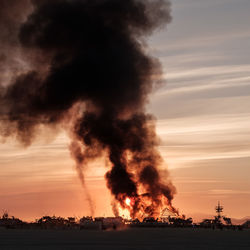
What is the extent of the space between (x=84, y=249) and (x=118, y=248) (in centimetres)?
1084

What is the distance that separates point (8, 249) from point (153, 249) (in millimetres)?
43741

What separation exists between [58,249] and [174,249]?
3562 cm

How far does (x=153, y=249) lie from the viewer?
194m

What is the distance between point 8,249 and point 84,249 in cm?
2381

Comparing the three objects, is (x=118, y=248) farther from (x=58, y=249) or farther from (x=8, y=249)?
(x=8, y=249)

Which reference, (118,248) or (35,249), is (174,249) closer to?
(118,248)

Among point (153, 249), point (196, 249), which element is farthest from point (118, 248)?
point (196, 249)

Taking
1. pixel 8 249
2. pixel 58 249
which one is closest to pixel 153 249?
pixel 58 249

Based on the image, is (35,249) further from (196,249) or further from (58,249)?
(196,249)

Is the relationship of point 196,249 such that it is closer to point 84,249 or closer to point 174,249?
point 174,249

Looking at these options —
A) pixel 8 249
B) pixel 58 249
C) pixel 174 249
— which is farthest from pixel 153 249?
pixel 8 249

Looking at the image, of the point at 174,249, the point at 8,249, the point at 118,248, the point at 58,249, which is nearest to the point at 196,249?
the point at 174,249

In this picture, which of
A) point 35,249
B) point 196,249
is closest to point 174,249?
point 196,249

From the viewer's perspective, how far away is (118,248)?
640 ft
